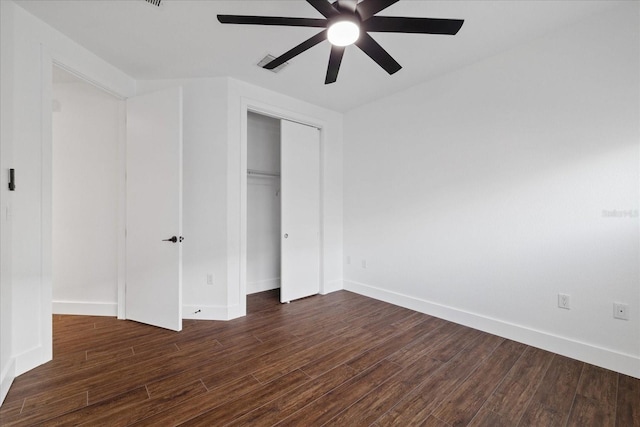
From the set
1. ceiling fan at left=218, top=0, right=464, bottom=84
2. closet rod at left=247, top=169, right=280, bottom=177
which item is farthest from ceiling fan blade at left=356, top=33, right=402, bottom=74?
closet rod at left=247, top=169, right=280, bottom=177

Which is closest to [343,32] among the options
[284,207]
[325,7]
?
[325,7]

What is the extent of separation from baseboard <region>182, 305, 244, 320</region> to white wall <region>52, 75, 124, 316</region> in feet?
2.75

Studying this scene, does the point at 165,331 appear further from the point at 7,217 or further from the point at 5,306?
the point at 7,217

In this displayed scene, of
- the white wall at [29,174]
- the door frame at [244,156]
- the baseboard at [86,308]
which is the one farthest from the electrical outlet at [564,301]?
the baseboard at [86,308]

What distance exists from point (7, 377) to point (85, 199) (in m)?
1.91

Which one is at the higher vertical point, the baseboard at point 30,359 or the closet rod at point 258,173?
the closet rod at point 258,173

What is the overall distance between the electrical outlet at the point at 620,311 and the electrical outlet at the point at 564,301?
10.2 inches

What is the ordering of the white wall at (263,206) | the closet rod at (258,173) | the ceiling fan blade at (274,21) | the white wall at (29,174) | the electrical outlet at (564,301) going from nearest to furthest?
the ceiling fan blade at (274,21) → the white wall at (29,174) → the electrical outlet at (564,301) → the closet rod at (258,173) → the white wall at (263,206)

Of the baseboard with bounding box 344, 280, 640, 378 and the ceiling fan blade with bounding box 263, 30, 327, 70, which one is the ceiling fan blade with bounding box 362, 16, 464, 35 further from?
the baseboard with bounding box 344, 280, 640, 378

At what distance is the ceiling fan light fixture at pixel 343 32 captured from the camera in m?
1.58

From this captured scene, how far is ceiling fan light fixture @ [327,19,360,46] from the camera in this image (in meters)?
1.58

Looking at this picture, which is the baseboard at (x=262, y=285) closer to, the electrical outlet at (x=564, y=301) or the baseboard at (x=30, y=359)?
the baseboard at (x=30, y=359)

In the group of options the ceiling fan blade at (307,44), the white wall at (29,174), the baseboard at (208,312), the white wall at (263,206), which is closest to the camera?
the ceiling fan blade at (307,44)

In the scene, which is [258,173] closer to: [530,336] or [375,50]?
[375,50]
